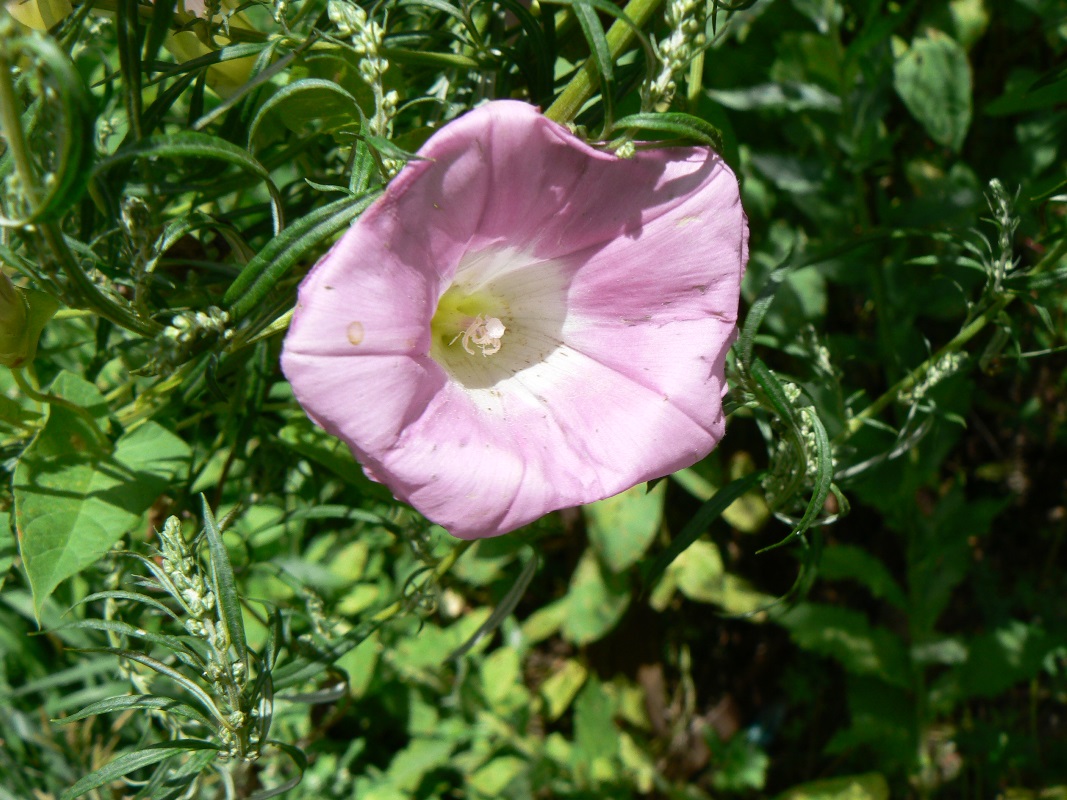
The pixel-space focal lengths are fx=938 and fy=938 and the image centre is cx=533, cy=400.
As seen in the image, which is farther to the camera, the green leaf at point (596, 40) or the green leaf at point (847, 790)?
the green leaf at point (847, 790)

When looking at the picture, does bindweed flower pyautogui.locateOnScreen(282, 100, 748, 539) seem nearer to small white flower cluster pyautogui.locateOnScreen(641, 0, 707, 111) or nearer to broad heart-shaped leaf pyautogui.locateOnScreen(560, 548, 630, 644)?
small white flower cluster pyautogui.locateOnScreen(641, 0, 707, 111)

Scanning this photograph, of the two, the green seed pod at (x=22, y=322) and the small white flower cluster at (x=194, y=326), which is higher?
the small white flower cluster at (x=194, y=326)

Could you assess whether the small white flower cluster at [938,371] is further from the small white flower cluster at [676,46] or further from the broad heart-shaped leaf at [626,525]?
the broad heart-shaped leaf at [626,525]

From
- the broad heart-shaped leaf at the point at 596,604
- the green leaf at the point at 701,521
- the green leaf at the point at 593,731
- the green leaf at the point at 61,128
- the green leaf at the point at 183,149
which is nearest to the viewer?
the green leaf at the point at 61,128

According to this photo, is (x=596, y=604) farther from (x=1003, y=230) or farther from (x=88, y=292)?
(x=88, y=292)

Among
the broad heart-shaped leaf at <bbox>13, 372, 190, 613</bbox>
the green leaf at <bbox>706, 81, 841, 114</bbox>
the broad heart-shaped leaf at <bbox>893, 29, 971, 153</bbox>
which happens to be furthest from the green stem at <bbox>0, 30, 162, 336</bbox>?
the broad heart-shaped leaf at <bbox>893, 29, 971, 153</bbox>

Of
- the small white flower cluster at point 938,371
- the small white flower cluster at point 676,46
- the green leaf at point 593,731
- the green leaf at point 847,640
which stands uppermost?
the small white flower cluster at point 676,46

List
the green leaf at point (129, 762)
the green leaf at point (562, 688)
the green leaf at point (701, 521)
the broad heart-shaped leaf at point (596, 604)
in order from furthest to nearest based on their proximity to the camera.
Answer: the green leaf at point (562, 688) < the broad heart-shaped leaf at point (596, 604) < the green leaf at point (701, 521) < the green leaf at point (129, 762)

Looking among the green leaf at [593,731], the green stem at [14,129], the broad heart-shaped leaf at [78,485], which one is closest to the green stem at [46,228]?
the green stem at [14,129]
